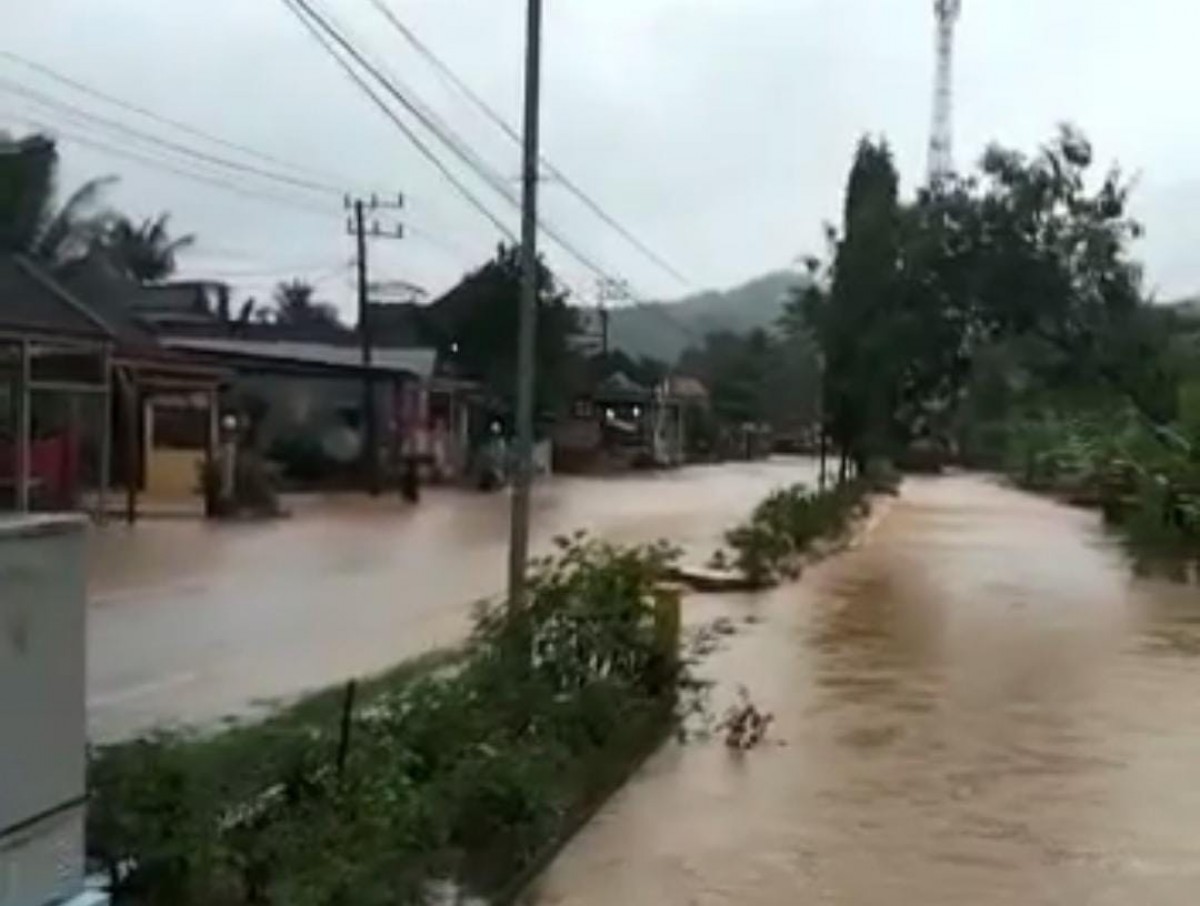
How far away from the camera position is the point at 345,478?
51.9 metres

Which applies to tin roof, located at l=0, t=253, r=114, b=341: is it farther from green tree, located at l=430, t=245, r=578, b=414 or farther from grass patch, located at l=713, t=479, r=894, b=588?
green tree, located at l=430, t=245, r=578, b=414

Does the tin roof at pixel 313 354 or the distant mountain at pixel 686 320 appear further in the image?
the distant mountain at pixel 686 320

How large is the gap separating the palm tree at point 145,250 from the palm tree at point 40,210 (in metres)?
4.43

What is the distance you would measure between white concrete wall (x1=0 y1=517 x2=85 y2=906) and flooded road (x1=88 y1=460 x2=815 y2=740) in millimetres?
6218

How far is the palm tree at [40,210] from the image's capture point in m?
22.2

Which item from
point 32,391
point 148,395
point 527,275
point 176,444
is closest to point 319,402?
point 176,444

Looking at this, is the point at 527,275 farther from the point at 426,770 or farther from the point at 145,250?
the point at 145,250

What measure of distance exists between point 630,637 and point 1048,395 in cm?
2116

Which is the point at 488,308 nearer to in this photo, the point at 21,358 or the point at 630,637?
the point at 21,358

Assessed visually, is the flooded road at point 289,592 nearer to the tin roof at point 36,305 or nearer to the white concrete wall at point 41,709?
the tin roof at point 36,305

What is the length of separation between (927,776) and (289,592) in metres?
12.5

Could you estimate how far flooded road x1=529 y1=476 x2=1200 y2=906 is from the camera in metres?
8.06

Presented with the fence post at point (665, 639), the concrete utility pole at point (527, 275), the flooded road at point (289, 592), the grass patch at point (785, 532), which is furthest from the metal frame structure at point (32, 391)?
the fence post at point (665, 639)

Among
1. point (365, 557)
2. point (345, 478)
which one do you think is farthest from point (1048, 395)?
point (345, 478)
